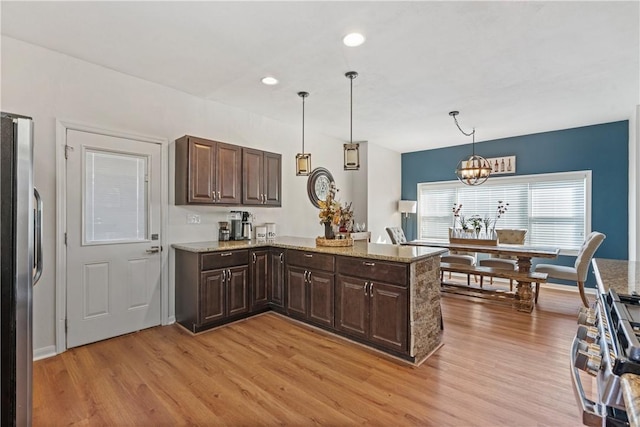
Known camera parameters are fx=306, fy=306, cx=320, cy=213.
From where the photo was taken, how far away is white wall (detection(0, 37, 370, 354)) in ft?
8.77

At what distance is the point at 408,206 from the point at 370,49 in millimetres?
4618

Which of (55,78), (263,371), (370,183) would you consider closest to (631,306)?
(263,371)

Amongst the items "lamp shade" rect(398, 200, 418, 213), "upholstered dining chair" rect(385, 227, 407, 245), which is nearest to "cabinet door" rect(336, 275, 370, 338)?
"upholstered dining chair" rect(385, 227, 407, 245)

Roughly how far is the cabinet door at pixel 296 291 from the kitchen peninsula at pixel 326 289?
11 mm

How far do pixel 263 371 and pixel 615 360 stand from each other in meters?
2.23

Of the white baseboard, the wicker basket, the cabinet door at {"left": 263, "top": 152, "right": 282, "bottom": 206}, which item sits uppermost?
the cabinet door at {"left": 263, "top": 152, "right": 282, "bottom": 206}

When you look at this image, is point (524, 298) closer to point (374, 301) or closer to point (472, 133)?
point (374, 301)

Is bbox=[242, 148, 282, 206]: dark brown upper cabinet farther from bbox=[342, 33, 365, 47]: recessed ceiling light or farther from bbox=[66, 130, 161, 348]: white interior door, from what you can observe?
bbox=[342, 33, 365, 47]: recessed ceiling light

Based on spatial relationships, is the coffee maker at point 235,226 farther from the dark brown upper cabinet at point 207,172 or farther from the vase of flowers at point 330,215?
the vase of flowers at point 330,215

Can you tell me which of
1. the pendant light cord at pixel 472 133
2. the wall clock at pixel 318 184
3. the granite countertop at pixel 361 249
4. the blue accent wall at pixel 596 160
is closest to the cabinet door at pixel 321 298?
the granite countertop at pixel 361 249

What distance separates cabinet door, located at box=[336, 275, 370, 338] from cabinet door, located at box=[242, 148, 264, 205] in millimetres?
1658

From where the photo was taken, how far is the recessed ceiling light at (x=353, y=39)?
251cm

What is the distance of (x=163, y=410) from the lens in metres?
2.01

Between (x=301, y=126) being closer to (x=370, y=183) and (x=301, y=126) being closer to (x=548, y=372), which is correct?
(x=370, y=183)
